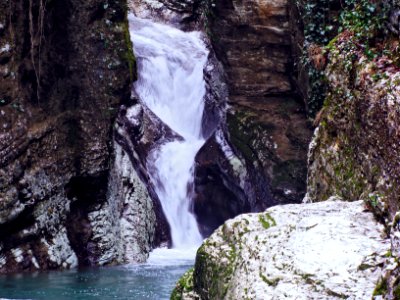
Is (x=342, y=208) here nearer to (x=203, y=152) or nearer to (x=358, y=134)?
(x=358, y=134)

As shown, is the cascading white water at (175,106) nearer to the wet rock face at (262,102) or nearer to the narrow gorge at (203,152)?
the narrow gorge at (203,152)

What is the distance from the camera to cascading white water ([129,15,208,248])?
16.0 m

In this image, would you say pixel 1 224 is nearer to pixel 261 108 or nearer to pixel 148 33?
pixel 261 108

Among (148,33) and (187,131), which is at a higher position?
(148,33)

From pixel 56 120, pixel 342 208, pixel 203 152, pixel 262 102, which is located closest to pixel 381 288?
pixel 342 208

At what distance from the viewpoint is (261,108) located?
1584 centimetres

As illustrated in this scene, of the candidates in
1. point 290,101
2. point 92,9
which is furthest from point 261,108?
point 92,9

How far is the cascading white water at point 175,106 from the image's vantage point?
16.0m

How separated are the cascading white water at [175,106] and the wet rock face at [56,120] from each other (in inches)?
120

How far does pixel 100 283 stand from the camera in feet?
33.5

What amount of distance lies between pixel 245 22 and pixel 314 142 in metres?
7.76

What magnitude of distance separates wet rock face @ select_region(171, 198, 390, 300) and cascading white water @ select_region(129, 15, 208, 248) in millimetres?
10456

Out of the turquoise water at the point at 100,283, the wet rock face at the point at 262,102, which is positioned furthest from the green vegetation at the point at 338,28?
the turquoise water at the point at 100,283

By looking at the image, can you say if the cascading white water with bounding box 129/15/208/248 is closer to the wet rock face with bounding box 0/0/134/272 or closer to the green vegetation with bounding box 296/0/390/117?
the wet rock face with bounding box 0/0/134/272
